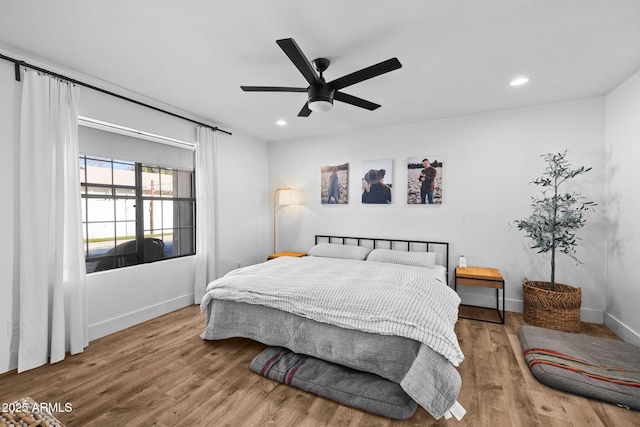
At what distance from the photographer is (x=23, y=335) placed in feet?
7.82

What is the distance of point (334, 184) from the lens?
484 cm

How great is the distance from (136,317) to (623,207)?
556 cm

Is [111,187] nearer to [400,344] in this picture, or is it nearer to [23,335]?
[23,335]

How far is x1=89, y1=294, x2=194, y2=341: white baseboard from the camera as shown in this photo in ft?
9.80

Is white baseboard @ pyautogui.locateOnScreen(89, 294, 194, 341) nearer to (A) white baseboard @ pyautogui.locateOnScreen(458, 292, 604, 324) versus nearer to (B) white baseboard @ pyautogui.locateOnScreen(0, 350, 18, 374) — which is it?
(B) white baseboard @ pyautogui.locateOnScreen(0, 350, 18, 374)

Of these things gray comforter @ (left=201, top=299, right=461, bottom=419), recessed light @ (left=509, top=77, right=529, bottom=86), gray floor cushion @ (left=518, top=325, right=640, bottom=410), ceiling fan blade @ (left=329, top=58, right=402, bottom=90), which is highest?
recessed light @ (left=509, top=77, right=529, bottom=86)

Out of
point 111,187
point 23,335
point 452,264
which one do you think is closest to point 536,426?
point 452,264

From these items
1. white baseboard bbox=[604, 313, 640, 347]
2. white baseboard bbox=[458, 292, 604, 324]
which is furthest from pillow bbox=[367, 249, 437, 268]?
white baseboard bbox=[604, 313, 640, 347]

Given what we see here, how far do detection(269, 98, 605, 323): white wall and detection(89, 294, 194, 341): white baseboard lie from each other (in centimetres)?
250

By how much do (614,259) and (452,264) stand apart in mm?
1664

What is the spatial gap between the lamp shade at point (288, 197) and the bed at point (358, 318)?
1644 mm

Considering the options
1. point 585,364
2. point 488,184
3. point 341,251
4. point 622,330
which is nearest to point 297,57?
point 341,251

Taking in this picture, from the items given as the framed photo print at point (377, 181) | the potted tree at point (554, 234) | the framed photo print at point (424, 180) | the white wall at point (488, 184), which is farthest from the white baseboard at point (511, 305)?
the framed photo print at point (377, 181)

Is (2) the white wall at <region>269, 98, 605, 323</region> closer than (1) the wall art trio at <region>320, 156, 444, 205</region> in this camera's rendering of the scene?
Yes
